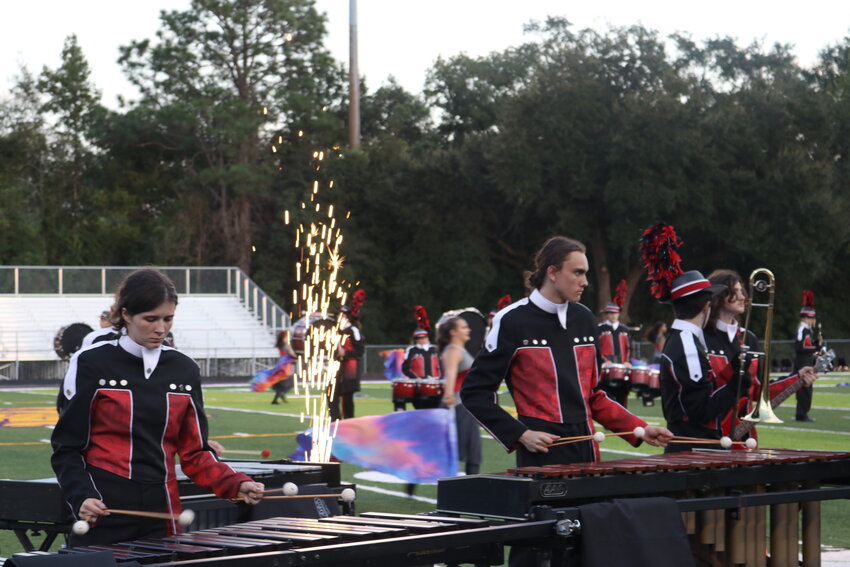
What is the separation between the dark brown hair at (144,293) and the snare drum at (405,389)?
13.6 metres

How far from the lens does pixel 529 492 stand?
15.5ft

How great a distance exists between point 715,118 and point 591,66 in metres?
4.60

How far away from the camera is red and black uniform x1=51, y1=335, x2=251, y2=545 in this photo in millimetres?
4617

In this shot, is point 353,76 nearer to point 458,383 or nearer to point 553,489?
point 458,383

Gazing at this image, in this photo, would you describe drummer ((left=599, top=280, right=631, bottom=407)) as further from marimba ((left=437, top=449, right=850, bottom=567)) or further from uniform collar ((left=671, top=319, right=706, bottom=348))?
marimba ((left=437, top=449, right=850, bottom=567))

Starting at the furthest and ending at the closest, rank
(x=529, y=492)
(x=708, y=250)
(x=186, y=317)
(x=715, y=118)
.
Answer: (x=708, y=250) < (x=715, y=118) < (x=186, y=317) < (x=529, y=492)

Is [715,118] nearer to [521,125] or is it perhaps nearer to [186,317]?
[521,125]

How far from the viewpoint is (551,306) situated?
19.2ft

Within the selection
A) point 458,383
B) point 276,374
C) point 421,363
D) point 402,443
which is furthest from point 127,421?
point 276,374

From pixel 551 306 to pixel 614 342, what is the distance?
53.1 feet

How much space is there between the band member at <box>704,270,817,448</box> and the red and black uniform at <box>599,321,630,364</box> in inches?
551

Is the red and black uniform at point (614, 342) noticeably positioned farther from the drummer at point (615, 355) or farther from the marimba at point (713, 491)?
the marimba at point (713, 491)

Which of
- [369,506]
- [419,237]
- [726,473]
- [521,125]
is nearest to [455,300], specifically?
[419,237]

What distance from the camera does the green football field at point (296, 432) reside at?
1064 cm
